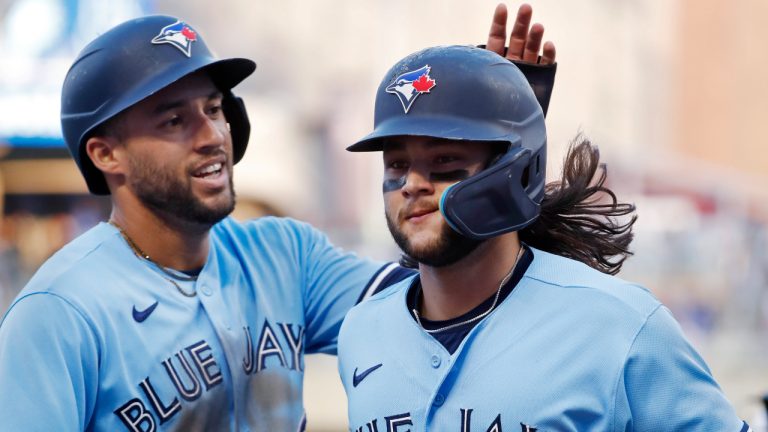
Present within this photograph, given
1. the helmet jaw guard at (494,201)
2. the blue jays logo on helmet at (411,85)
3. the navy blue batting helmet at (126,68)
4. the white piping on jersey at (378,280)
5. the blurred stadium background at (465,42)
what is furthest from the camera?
the blurred stadium background at (465,42)

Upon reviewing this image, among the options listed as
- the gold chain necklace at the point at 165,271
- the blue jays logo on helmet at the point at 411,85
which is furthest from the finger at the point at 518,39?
the gold chain necklace at the point at 165,271


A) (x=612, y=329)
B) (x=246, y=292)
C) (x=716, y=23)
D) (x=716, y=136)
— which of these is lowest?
(x=716, y=136)

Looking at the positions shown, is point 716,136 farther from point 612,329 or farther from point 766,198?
point 612,329

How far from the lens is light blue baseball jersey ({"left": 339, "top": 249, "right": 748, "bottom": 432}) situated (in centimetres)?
311

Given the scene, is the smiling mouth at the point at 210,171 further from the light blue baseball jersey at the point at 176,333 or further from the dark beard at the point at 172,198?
the light blue baseball jersey at the point at 176,333

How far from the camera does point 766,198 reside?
31062mm

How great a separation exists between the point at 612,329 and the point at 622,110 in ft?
120

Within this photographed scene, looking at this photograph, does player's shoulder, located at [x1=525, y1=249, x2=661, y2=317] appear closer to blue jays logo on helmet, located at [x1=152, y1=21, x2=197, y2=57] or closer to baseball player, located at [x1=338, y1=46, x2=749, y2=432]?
baseball player, located at [x1=338, y1=46, x2=749, y2=432]

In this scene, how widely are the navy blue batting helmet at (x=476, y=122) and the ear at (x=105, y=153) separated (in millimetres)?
1064

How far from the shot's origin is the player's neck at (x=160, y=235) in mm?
4191

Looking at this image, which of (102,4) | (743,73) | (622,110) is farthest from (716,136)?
(102,4)

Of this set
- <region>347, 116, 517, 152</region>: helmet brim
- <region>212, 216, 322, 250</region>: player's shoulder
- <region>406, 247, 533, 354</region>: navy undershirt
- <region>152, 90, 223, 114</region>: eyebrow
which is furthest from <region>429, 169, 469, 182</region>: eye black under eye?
<region>212, 216, 322, 250</region>: player's shoulder

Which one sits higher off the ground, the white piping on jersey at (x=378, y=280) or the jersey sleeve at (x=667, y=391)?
the jersey sleeve at (x=667, y=391)

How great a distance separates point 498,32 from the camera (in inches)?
164
